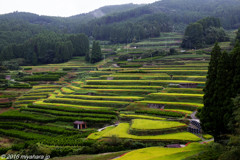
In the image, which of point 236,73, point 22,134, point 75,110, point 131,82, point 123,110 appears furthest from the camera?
point 131,82

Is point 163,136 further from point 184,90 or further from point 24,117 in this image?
point 24,117

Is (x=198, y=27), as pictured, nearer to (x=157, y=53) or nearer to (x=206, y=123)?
(x=157, y=53)

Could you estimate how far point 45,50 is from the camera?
109125 millimetres

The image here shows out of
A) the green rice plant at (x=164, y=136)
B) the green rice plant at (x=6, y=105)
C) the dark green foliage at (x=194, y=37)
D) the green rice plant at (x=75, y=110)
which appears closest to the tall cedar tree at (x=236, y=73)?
the green rice plant at (x=164, y=136)

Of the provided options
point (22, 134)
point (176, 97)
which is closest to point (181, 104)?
point (176, 97)

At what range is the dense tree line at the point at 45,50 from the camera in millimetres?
106125

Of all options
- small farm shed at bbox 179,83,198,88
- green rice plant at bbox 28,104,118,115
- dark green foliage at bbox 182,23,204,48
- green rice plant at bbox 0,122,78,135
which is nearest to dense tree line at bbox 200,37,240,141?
green rice plant at bbox 28,104,118,115

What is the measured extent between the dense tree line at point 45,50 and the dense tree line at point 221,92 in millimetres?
85204

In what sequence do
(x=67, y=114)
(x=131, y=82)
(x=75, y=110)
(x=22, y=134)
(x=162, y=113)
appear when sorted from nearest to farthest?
(x=162, y=113)
(x=22, y=134)
(x=67, y=114)
(x=75, y=110)
(x=131, y=82)

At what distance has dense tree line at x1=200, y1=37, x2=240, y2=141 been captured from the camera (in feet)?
84.9

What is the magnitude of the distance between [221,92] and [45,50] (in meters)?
93.8

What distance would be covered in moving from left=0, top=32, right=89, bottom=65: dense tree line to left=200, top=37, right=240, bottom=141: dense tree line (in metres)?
85.2

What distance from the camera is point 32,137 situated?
39.3 meters

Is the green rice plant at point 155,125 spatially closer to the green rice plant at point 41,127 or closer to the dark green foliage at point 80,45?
the green rice plant at point 41,127
